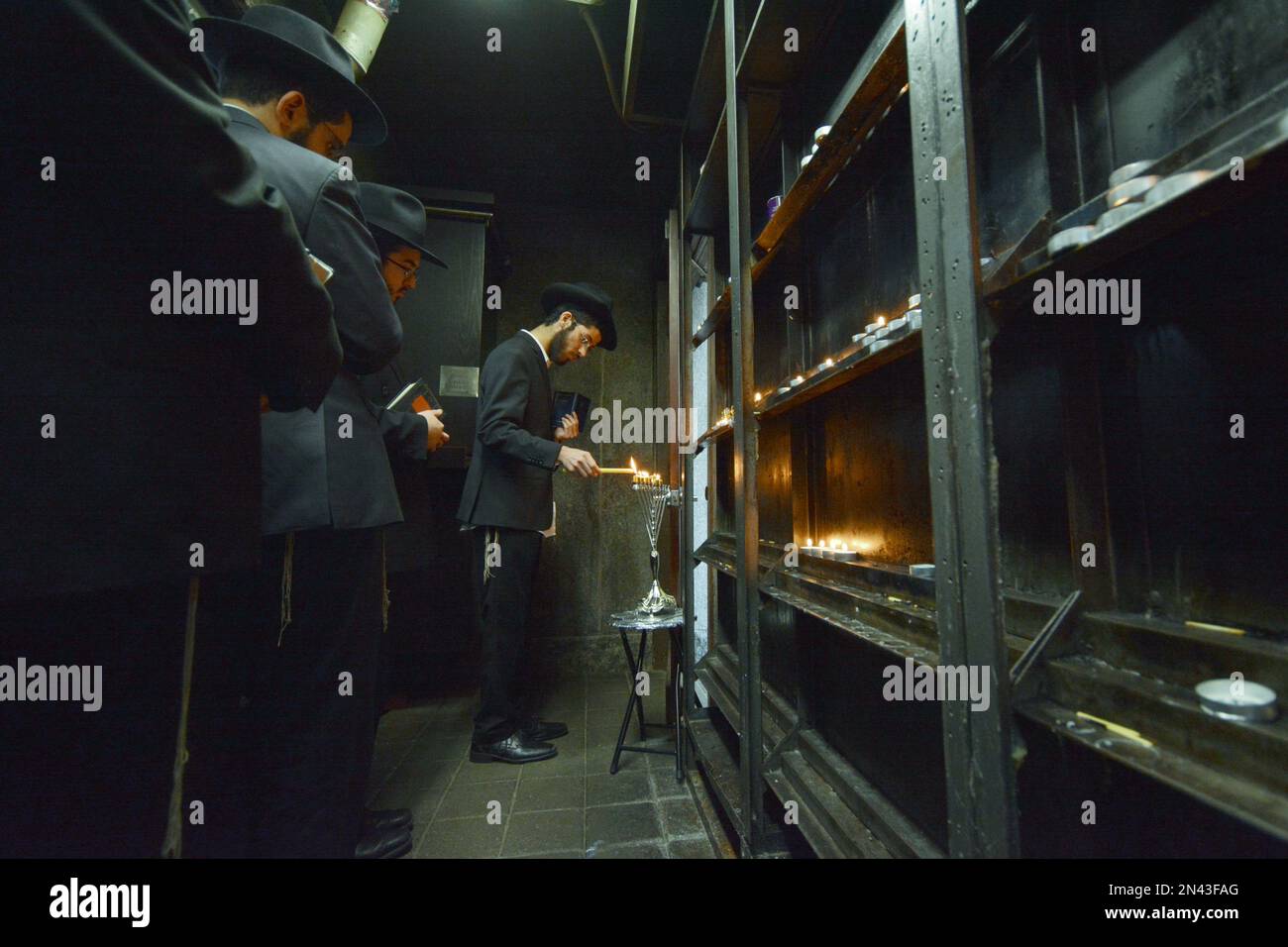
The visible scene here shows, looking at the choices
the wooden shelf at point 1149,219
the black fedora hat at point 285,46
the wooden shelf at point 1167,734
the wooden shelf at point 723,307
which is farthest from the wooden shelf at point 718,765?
the black fedora hat at point 285,46

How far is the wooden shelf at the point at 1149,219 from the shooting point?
1.39 feet

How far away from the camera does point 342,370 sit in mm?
1369

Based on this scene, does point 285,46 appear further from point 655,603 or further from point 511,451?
point 655,603

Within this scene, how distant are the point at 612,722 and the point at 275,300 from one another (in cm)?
258

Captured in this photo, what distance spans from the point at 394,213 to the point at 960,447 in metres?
1.97

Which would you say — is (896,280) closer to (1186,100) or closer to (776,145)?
(1186,100)

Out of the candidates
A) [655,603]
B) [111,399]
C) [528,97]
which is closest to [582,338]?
[655,603]

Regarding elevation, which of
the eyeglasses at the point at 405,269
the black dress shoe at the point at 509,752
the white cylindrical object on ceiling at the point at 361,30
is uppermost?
the white cylindrical object on ceiling at the point at 361,30

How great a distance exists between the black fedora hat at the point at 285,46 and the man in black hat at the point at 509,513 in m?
1.14

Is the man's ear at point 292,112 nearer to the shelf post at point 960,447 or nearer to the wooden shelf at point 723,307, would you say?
the wooden shelf at point 723,307

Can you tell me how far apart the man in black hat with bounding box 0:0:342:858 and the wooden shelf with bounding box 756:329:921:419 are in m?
1.05

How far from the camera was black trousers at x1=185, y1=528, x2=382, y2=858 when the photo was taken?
119 centimetres

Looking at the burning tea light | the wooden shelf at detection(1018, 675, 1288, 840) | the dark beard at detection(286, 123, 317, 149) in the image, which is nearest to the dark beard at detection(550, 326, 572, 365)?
the dark beard at detection(286, 123, 317, 149)
